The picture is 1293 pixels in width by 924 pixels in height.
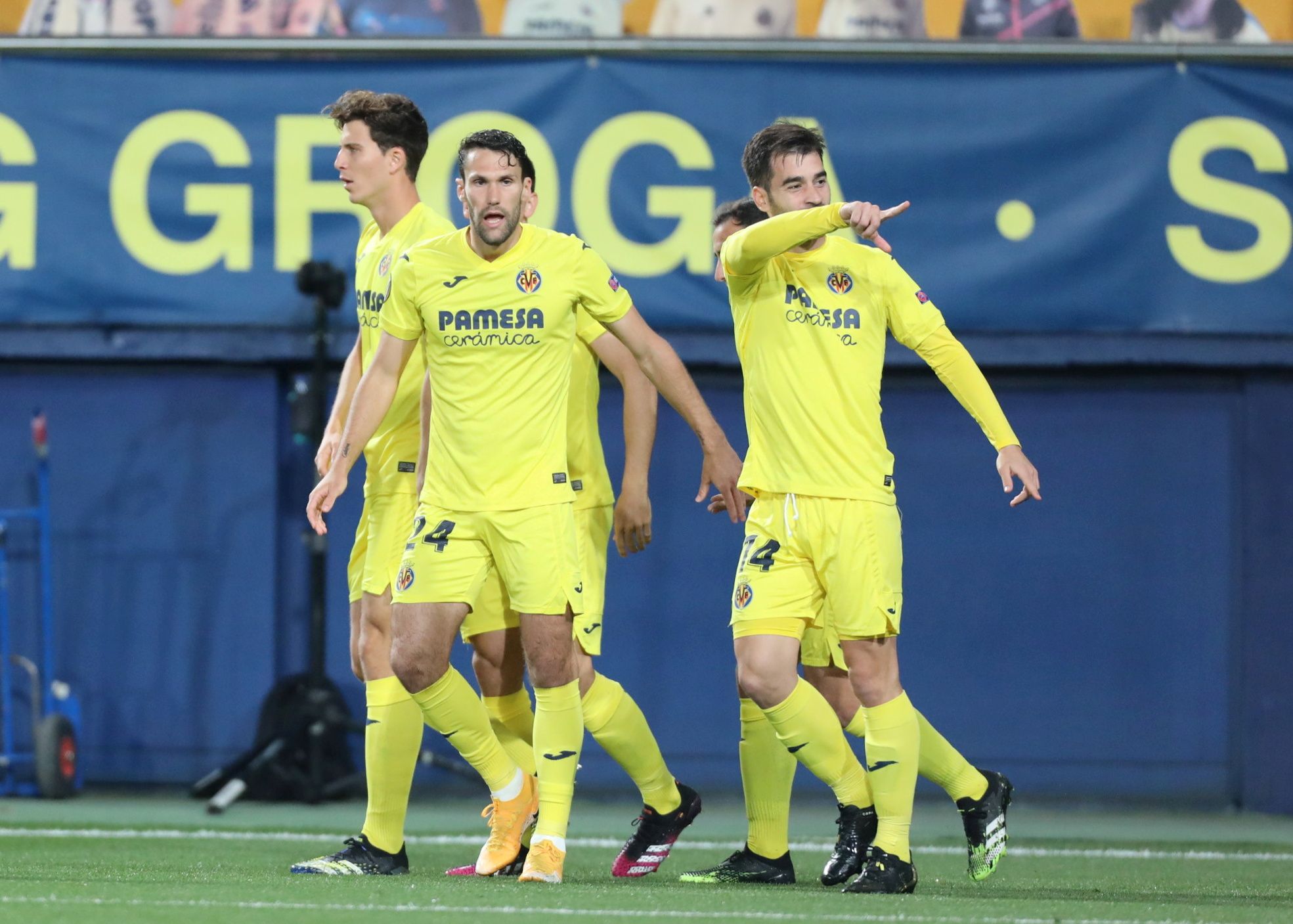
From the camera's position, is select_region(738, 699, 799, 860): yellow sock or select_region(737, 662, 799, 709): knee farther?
select_region(738, 699, 799, 860): yellow sock

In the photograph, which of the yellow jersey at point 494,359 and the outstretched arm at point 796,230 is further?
the yellow jersey at point 494,359

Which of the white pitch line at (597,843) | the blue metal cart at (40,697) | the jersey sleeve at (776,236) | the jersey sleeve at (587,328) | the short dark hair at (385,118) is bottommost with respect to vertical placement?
the white pitch line at (597,843)

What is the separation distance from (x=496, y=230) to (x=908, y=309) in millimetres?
1178

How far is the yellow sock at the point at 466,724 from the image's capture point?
4.85 metres

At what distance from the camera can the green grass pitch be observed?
3.96m

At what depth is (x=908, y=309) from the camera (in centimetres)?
496

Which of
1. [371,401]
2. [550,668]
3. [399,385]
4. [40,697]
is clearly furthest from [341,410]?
[40,697]

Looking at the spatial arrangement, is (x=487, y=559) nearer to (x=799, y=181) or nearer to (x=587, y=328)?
(x=587, y=328)

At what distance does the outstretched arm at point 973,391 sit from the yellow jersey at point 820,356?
0.05 metres

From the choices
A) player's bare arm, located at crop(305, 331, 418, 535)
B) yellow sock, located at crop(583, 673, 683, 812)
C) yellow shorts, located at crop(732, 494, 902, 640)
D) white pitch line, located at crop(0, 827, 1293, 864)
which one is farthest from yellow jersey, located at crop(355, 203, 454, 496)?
white pitch line, located at crop(0, 827, 1293, 864)

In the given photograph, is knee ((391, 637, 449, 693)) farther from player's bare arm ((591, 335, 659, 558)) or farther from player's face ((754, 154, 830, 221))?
player's face ((754, 154, 830, 221))

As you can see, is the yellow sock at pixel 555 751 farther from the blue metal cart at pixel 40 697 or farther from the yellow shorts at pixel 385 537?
the blue metal cart at pixel 40 697

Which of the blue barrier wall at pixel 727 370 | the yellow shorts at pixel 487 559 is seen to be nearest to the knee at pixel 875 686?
the yellow shorts at pixel 487 559

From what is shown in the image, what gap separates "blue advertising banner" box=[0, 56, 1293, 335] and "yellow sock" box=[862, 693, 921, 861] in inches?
142
